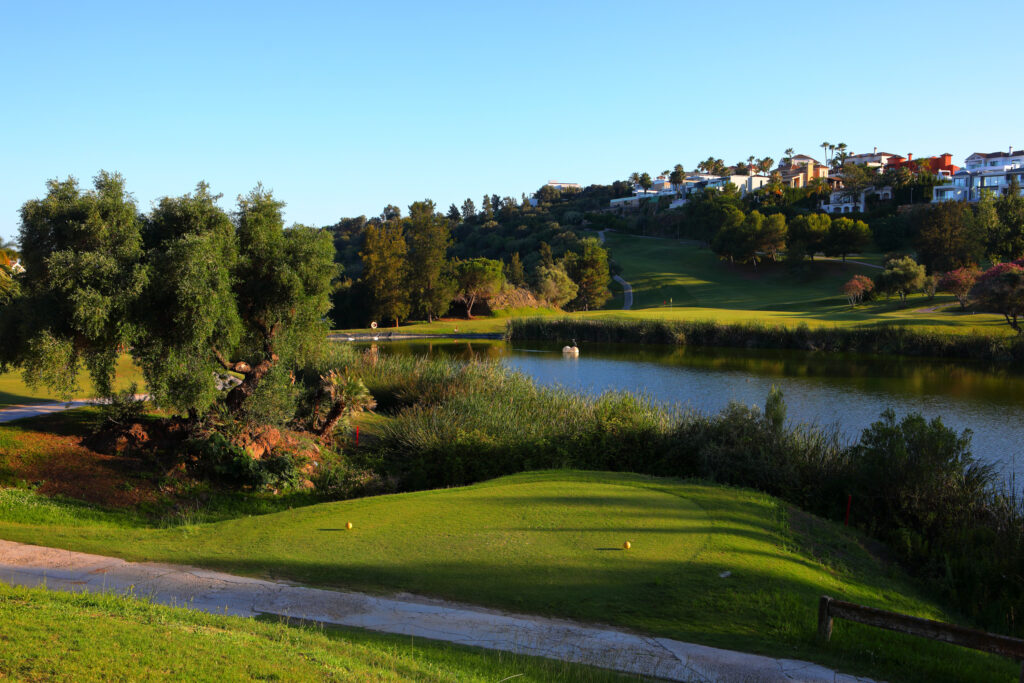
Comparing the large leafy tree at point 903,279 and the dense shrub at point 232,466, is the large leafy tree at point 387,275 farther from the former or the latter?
the dense shrub at point 232,466

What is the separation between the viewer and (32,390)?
2156 cm

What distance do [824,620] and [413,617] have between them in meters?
4.39

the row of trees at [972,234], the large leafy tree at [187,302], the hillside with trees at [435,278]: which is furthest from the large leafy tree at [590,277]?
the large leafy tree at [187,302]

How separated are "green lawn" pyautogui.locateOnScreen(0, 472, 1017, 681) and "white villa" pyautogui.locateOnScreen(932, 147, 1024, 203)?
101619 millimetres

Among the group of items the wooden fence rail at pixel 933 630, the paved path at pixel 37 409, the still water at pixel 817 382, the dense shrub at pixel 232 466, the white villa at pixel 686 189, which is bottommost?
the still water at pixel 817 382

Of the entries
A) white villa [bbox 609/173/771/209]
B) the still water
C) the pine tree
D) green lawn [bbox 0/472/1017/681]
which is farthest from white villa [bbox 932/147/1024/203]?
green lawn [bbox 0/472/1017/681]

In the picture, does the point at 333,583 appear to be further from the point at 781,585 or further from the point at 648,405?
the point at 648,405

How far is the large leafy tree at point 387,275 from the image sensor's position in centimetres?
6538

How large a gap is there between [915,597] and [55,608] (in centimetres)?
1062

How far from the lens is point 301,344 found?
1794 centimetres

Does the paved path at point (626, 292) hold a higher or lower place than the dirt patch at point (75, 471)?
higher

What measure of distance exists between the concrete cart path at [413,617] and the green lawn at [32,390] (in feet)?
36.0

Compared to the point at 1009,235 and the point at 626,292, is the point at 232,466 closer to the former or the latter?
the point at 1009,235

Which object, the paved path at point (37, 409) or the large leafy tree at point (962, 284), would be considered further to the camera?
the large leafy tree at point (962, 284)
